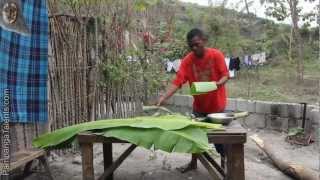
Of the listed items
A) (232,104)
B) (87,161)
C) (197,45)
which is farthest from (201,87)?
(232,104)

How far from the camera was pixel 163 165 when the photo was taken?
583 cm

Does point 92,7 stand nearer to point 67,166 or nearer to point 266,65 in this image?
point 67,166

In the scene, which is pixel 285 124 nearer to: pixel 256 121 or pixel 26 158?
pixel 256 121

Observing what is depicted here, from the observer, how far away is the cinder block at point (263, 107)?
8.08 meters

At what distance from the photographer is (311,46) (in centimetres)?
1173

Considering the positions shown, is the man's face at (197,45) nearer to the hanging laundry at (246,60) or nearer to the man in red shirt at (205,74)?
the man in red shirt at (205,74)

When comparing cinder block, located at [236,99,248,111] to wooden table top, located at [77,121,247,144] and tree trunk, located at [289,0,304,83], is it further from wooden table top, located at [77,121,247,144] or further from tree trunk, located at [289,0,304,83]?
wooden table top, located at [77,121,247,144]

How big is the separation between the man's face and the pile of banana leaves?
3.75ft

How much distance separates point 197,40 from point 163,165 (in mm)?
1726

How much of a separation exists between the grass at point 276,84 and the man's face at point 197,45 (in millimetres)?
3859

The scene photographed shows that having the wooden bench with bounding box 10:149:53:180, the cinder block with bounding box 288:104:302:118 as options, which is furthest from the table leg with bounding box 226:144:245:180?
the cinder block with bounding box 288:104:302:118

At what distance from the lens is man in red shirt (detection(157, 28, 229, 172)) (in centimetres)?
511

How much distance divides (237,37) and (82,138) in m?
8.28

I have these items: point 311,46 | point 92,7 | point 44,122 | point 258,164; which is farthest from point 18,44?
point 311,46
